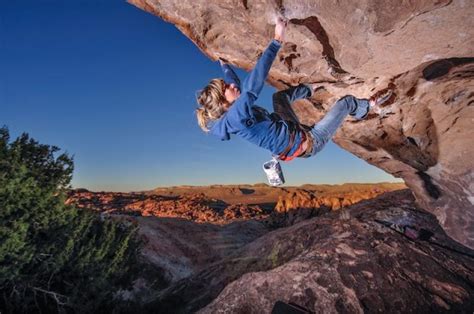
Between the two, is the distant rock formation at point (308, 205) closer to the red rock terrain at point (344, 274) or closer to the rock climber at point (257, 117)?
the red rock terrain at point (344, 274)

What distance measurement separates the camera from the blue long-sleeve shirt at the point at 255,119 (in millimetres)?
3581

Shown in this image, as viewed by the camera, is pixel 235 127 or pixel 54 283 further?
pixel 54 283

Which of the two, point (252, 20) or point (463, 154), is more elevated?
point (252, 20)

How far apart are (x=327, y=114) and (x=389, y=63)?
1.26 metres

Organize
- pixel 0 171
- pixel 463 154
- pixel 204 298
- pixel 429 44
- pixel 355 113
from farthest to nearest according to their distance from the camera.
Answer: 1. pixel 204 298
2. pixel 463 154
3. pixel 355 113
4. pixel 0 171
5. pixel 429 44

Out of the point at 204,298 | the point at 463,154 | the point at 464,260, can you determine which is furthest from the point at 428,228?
the point at 204,298

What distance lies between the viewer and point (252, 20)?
528 centimetres

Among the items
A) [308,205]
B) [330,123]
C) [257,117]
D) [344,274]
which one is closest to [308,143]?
[330,123]

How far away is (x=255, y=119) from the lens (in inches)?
162

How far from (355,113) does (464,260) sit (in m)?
3.99

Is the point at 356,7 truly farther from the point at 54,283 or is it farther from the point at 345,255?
the point at 54,283

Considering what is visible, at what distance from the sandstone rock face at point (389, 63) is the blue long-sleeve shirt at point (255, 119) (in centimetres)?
135

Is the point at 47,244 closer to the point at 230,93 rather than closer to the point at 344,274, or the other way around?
the point at 230,93

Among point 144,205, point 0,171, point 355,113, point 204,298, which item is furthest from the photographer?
point 144,205
